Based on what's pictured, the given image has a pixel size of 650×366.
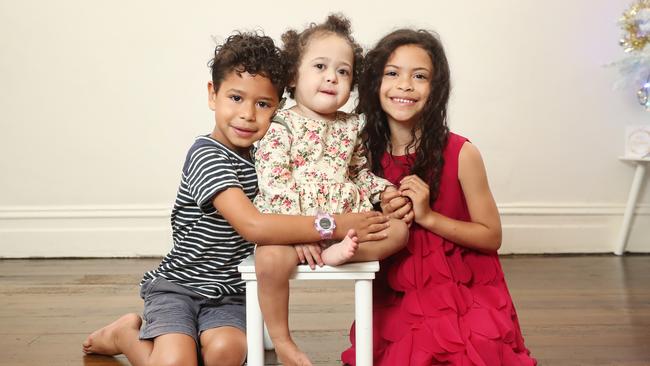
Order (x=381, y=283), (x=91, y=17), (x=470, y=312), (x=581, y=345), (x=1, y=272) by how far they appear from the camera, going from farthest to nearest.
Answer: (x=91, y=17) → (x=1, y=272) → (x=581, y=345) → (x=381, y=283) → (x=470, y=312)

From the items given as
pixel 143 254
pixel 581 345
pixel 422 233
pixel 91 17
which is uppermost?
pixel 91 17

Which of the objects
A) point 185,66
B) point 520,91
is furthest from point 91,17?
point 520,91

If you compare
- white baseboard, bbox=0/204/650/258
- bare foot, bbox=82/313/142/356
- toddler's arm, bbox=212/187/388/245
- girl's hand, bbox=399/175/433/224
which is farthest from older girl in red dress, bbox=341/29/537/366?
white baseboard, bbox=0/204/650/258

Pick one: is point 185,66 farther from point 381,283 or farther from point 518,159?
point 381,283

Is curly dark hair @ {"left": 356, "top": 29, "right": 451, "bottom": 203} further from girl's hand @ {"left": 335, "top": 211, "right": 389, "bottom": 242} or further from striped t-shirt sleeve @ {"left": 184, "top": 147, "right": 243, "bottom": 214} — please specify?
striped t-shirt sleeve @ {"left": 184, "top": 147, "right": 243, "bottom": 214}

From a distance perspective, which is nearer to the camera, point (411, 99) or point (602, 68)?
point (411, 99)

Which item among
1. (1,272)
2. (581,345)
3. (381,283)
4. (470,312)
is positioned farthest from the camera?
(1,272)

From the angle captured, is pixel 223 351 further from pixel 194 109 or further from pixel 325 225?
pixel 194 109

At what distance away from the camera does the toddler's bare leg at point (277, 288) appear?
1.37m

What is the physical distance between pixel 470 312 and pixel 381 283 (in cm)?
25

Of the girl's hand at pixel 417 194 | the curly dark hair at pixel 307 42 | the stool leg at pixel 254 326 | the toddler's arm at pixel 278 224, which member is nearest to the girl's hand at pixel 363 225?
the toddler's arm at pixel 278 224

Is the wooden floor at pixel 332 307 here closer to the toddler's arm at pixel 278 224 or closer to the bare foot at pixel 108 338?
the bare foot at pixel 108 338

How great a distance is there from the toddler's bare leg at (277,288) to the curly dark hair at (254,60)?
0.41 m

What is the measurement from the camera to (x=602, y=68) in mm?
3146
